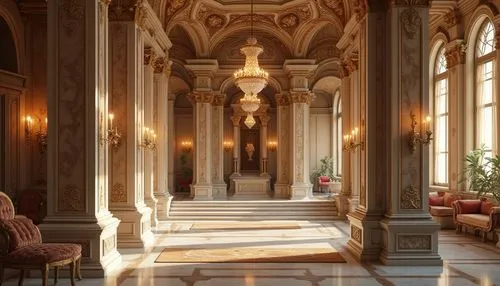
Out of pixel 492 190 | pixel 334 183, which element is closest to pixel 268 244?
pixel 492 190

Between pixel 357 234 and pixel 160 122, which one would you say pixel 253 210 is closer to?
pixel 160 122

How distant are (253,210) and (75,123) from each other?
35.1ft

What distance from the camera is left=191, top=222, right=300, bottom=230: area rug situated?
15547mm

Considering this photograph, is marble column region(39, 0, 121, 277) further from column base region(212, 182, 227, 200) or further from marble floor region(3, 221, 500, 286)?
column base region(212, 182, 227, 200)

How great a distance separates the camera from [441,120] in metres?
17.2

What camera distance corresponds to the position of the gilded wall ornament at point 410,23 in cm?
968

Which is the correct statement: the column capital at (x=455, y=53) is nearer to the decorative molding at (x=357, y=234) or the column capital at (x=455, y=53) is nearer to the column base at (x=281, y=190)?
the decorative molding at (x=357, y=234)

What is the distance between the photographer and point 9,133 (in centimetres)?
1246

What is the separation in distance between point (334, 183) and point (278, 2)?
31.9 ft

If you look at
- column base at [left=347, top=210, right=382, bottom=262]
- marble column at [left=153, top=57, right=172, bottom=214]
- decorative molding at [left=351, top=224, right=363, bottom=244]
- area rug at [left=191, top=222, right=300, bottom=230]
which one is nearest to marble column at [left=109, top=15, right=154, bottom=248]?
marble column at [left=153, top=57, right=172, bottom=214]

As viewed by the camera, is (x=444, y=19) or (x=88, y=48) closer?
(x=88, y=48)

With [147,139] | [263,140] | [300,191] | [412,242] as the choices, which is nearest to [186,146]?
[263,140]

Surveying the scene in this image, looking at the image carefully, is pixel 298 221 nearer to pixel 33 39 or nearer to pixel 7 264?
pixel 33 39

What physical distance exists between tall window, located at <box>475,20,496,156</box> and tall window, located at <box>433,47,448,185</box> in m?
1.91
